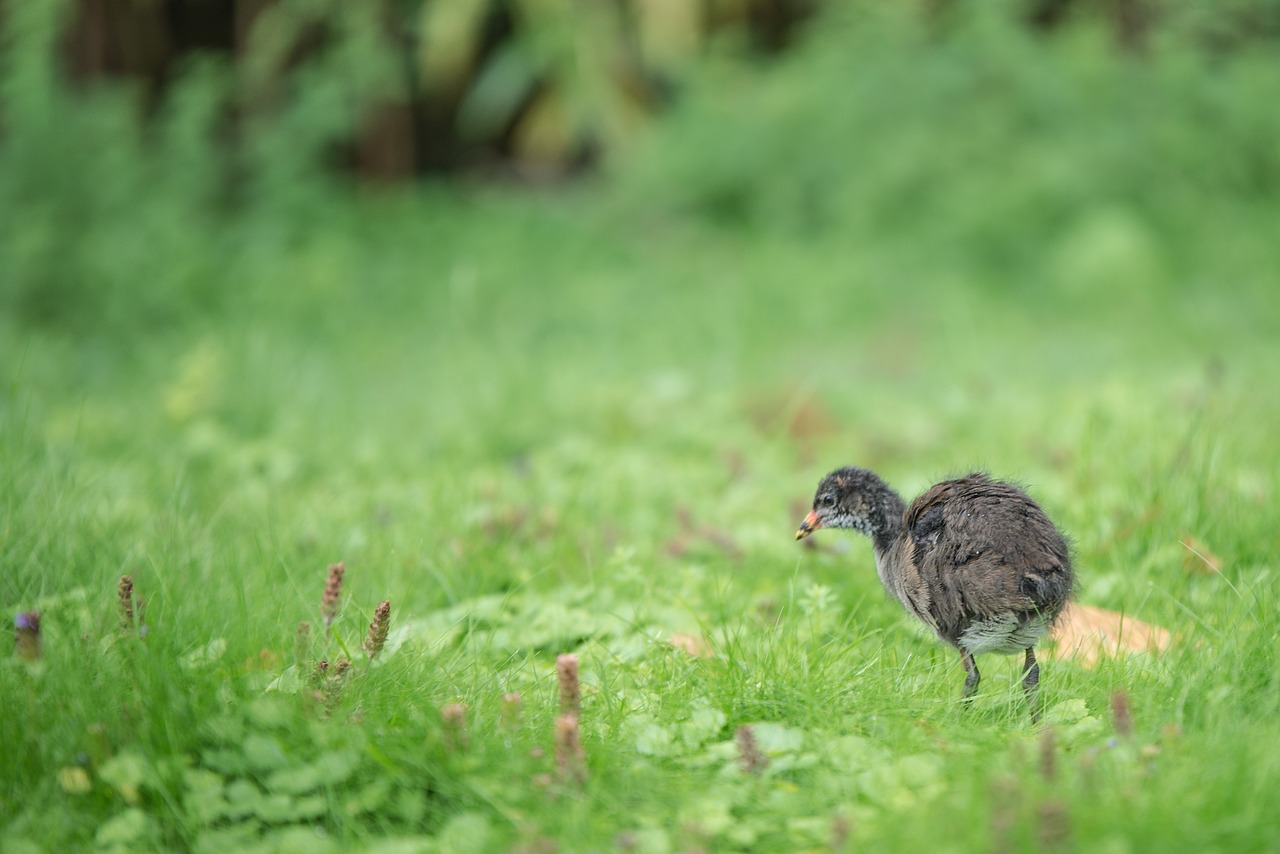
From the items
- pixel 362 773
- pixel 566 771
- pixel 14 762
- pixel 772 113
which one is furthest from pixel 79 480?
pixel 772 113

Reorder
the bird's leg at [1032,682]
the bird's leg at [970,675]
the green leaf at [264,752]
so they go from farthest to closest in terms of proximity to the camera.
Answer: the bird's leg at [970,675] < the bird's leg at [1032,682] < the green leaf at [264,752]

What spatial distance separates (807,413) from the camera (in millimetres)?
6422

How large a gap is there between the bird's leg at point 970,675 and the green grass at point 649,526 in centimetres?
4

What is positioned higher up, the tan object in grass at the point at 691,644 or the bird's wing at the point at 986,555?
the bird's wing at the point at 986,555

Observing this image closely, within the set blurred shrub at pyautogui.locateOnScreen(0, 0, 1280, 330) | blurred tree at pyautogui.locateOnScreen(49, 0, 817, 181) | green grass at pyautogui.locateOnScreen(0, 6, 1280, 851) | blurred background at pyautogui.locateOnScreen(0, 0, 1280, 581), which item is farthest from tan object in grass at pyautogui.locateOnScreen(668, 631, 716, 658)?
blurred tree at pyautogui.locateOnScreen(49, 0, 817, 181)

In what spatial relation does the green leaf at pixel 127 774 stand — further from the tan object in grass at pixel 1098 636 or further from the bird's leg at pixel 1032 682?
the tan object in grass at pixel 1098 636

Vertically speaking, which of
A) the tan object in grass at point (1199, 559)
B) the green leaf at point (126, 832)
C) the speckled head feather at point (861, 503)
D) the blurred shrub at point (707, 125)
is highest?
the blurred shrub at point (707, 125)

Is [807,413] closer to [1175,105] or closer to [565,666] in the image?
[565,666]

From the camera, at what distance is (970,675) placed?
9.94 ft

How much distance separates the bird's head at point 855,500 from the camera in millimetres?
3502

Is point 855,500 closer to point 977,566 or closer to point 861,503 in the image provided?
point 861,503

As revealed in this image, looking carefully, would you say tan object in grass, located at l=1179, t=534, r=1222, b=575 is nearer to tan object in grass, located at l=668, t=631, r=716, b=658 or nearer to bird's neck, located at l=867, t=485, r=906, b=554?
bird's neck, located at l=867, t=485, r=906, b=554

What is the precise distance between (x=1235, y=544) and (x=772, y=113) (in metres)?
7.82

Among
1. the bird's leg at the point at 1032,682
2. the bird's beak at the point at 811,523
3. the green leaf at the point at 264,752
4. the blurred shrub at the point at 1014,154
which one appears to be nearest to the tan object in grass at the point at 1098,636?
the bird's leg at the point at 1032,682
